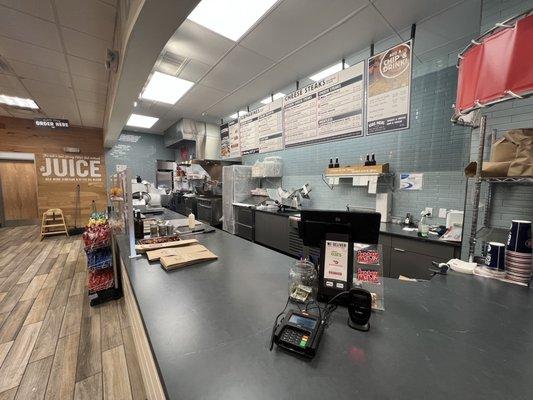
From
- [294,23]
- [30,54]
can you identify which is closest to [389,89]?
[294,23]

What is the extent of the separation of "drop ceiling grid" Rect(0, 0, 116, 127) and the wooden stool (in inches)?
112

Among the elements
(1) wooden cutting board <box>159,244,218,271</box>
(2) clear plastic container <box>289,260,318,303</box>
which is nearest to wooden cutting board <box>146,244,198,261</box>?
(1) wooden cutting board <box>159,244,218,271</box>

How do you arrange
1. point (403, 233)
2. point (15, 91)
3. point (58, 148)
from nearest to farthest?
1. point (403, 233)
2. point (15, 91)
3. point (58, 148)

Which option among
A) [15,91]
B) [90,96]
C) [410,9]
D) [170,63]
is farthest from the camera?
[90,96]

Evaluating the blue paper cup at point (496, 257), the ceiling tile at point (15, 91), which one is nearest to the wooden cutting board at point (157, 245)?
the blue paper cup at point (496, 257)

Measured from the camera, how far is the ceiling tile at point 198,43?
7.80 feet

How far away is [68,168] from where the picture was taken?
20.0 feet

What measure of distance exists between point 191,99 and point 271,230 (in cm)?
293

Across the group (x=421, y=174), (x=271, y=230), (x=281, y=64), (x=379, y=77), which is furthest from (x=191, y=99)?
(x=421, y=174)

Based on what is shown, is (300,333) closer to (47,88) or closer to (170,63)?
(170,63)

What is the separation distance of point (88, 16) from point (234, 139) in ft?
10.1

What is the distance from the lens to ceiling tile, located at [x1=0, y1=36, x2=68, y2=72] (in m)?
2.48

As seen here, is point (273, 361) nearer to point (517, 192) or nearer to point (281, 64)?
point (517, 192)

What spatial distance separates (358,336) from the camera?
29.9 inches
